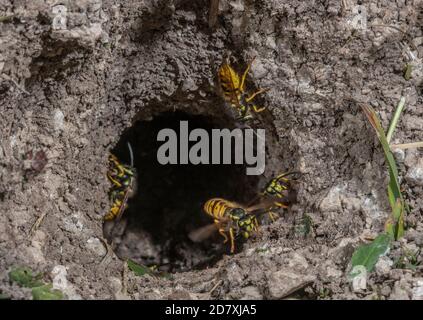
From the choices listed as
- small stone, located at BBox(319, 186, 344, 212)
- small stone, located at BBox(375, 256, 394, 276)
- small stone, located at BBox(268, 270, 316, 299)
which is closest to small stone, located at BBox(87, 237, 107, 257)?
small stone, located at BBox(268, 270, 316, 299)

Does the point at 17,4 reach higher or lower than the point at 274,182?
higher

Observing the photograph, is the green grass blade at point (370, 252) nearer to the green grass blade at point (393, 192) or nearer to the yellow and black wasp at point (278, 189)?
the green grass blade at point (393, 192)

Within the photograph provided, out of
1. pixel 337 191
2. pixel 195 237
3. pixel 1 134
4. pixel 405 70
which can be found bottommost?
pixel 195 237

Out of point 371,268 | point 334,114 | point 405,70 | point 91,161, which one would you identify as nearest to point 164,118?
point 91,161

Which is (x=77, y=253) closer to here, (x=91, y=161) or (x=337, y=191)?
(x=91, y=161)

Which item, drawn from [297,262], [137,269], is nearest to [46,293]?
[137,269]

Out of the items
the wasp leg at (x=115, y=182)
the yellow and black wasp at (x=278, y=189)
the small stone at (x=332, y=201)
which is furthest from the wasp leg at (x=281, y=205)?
the wasp leg at (x=115, y=182)
